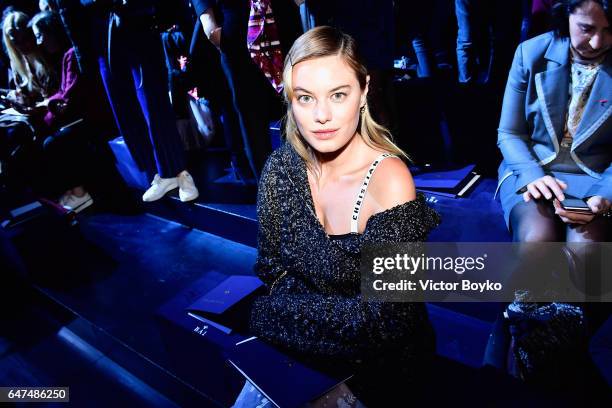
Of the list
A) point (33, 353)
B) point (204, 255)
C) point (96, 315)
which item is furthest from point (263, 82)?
point (33, 353)

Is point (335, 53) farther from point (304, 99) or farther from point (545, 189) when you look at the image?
point (545, 189)

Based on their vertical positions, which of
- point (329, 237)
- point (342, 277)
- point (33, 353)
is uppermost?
point (329, 237)

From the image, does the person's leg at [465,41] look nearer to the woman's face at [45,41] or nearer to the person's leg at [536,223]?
the person's leg at [536,223]

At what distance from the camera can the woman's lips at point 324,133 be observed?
1358 mm

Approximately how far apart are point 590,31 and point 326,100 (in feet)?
3.96

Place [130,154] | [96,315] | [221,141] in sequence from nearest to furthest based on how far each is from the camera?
[96,315] < [130,154] < [221,141]

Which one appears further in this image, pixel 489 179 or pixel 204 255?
pixel 204 255

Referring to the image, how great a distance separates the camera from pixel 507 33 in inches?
129

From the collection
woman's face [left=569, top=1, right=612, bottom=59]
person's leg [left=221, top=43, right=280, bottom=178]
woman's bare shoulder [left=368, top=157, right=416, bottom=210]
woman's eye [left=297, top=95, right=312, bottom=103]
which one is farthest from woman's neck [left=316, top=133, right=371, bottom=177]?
person's leg [left=221, top=43, right=280, bottom=178]

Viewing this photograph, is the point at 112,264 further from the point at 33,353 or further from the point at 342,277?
the point at 342,277

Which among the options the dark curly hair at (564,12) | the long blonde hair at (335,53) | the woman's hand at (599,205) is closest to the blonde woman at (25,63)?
the long blonde hair at (335,53)

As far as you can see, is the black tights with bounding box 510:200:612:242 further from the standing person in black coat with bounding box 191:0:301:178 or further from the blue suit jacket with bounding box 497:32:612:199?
the standing person in black coat with bounding box 191:0:301:178

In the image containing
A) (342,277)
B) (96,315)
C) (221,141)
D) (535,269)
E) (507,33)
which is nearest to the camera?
(342,277)

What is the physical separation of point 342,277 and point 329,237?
5.6 inches
